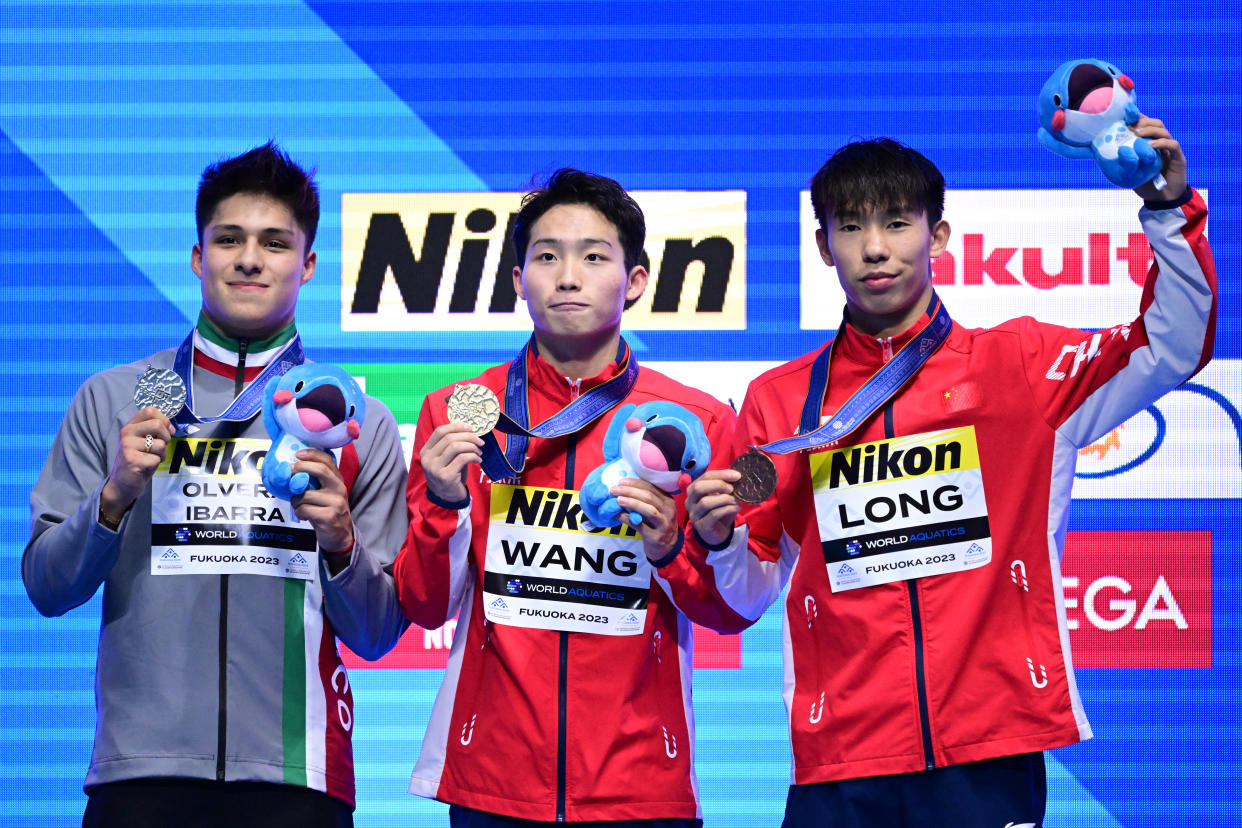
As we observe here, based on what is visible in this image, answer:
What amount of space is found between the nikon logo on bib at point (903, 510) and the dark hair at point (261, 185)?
122 cm

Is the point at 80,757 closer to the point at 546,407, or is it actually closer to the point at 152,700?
the point at 152,700

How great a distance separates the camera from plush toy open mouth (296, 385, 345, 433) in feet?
7.17

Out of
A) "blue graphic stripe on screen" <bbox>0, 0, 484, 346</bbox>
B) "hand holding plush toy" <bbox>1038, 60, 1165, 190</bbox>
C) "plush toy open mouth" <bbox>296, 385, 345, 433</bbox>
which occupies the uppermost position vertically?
"blue graphic stripe on screen" <bbox>0, 0, 484, 346</bbox>

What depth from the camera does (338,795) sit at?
7.80 ft

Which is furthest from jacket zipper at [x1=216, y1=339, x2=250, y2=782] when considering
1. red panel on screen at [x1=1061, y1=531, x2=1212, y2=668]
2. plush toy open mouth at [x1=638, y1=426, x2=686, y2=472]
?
red panel on screen at [x1=1061, y1=531, x2=1212, y2=668]

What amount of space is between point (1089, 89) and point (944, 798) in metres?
1.23

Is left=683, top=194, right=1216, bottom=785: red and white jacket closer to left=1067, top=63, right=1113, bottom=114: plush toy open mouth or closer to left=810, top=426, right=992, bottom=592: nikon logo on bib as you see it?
left=810, top=426, right=992, bottom=592: nikon logo on bib

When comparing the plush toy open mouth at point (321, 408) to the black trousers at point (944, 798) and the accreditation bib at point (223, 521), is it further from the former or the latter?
the black trousers at point (944, 798)

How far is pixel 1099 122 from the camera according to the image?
6.93 feet

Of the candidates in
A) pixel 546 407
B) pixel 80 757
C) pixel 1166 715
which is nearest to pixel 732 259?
pixel 546 407

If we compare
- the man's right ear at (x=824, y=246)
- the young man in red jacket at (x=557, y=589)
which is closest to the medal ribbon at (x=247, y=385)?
the young man in red jacket at (x=557, y=589)

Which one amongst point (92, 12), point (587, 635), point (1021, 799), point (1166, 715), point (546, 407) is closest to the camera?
point (1021, 799)

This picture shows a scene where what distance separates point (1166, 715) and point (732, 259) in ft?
5.65

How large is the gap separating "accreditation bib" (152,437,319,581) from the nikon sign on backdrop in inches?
47.4
